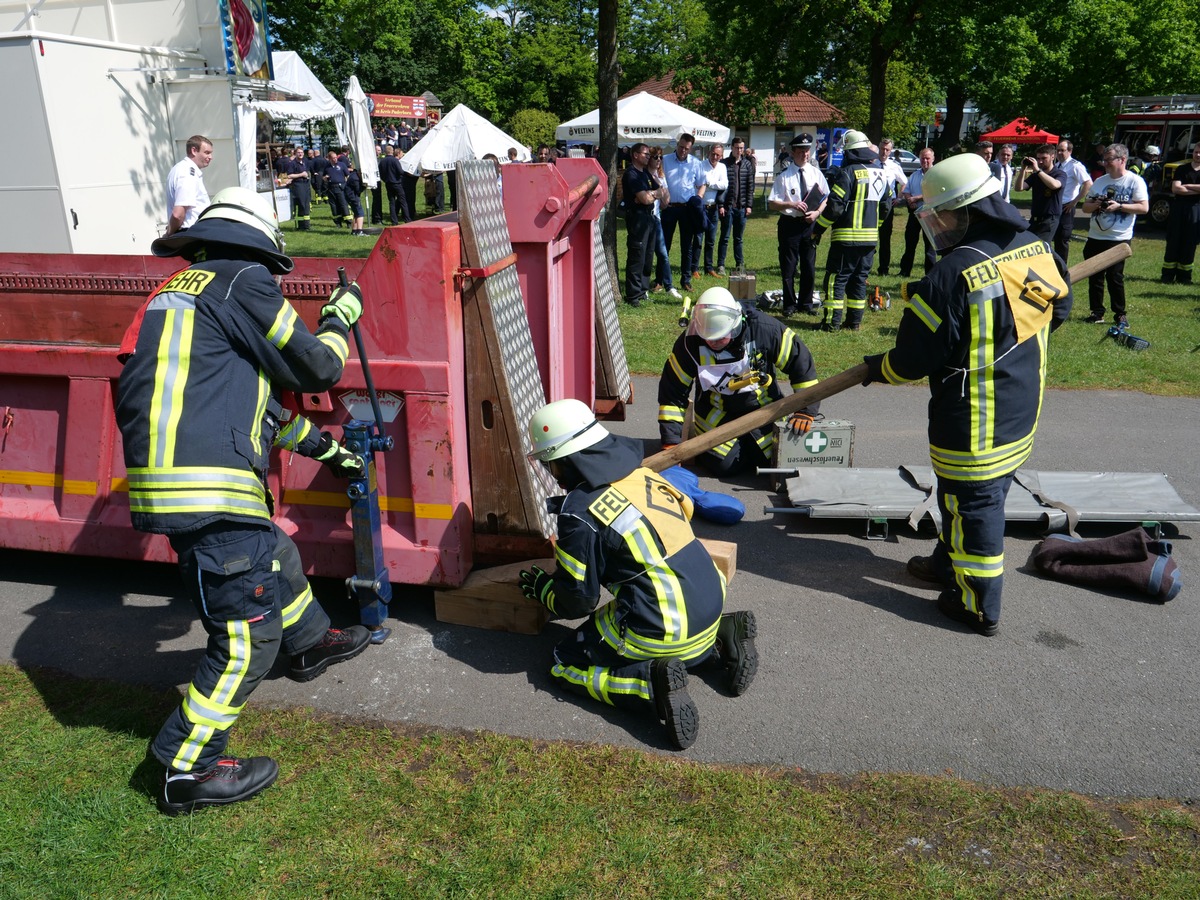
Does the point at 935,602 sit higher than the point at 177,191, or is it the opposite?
the point at 177,191

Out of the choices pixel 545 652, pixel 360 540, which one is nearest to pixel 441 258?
pixel 360 540

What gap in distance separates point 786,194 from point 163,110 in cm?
924

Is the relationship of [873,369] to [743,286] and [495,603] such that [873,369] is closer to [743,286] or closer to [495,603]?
[495,603]

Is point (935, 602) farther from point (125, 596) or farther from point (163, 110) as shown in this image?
point (163, 110)

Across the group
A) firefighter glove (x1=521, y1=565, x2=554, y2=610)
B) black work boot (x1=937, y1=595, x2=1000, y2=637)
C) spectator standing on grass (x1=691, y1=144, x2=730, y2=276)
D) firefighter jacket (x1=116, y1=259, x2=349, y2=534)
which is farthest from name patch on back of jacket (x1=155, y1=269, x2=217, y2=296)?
spectator standing on grass (x1=691, y1=144, x2=730, y2=276)

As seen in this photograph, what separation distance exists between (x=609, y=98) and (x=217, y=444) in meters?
9.15

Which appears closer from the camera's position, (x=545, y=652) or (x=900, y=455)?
(x=545, y=652)

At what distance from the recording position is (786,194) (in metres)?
10.1

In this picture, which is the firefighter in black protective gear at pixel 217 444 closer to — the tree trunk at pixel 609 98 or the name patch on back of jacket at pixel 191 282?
the name patch on back of jacket at pixel 191 282

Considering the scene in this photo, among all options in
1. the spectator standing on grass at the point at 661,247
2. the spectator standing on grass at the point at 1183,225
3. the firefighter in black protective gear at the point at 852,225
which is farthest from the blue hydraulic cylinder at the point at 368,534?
the spectator standing on grass at the point at 1183,225

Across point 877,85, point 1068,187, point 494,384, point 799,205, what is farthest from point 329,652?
point 877,85

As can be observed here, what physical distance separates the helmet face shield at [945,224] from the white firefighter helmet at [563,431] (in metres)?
1.74

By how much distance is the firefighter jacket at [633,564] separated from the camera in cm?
326

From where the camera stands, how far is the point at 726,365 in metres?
5.53
